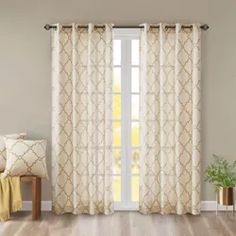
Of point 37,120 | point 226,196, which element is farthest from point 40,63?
point 226,196

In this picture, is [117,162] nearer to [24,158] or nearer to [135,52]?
[24,158]

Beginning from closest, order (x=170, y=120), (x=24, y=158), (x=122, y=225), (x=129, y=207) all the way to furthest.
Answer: (x=122, y=225)
(x=24, y=158)
(x=170, y=120)
(x=129, y=207)

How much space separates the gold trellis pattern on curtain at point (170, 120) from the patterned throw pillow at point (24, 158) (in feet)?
4.01

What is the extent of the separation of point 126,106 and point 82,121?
573 millimetres

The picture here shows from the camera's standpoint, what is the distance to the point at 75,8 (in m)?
6.77

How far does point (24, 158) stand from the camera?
248 inches

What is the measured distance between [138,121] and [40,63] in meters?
1.37

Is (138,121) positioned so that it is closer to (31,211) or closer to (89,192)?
(89,192)

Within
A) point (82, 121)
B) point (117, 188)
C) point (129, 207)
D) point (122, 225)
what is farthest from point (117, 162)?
point (122, 225)

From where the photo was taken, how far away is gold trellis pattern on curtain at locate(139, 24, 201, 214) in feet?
21.8

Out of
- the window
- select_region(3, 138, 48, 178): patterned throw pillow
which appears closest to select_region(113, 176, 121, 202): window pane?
the window

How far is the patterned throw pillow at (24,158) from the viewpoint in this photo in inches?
247

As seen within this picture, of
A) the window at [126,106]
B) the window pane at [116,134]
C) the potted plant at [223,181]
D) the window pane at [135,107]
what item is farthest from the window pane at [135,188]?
the potted plant at [223,181]

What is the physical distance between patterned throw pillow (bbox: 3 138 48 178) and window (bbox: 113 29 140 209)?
99 cm
